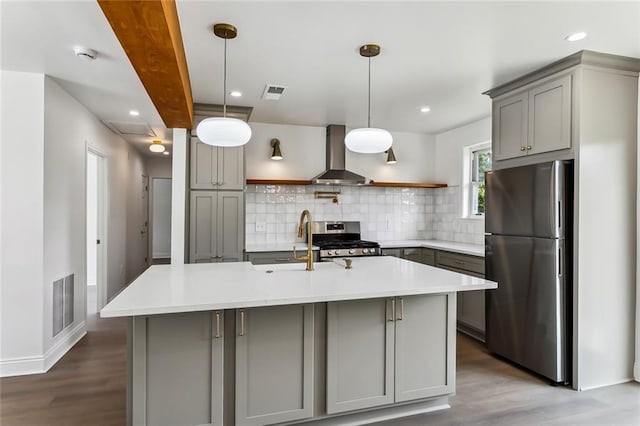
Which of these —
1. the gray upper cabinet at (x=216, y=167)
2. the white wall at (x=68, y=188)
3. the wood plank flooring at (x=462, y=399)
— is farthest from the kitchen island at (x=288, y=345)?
the gray upper cabinet at (x=216, y=167)

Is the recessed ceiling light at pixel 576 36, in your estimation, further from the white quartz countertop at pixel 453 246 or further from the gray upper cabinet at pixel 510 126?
the white quartz countertop at pixel 453 246

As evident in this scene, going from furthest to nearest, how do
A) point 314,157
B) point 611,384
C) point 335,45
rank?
point 314,157 < point 611,384 < point 335,45

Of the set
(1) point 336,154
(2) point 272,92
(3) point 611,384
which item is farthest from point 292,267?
(3) point 611,384

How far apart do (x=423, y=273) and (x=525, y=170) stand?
4.31ft

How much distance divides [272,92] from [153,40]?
171cm

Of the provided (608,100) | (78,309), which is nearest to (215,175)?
(78,309)

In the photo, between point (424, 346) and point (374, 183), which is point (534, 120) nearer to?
point (424, 346)

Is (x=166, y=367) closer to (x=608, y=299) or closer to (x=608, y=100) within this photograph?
(x=608, y=299)

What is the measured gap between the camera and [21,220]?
3.01 metres

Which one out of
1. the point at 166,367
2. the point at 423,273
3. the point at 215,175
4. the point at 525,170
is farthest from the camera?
the point at 215,175

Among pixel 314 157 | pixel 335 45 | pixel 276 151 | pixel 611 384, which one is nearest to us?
pixel 335 45

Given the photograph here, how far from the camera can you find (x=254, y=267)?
9.15 feet

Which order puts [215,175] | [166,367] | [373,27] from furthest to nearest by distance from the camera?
[215,175]
[373,27]
[166,367]

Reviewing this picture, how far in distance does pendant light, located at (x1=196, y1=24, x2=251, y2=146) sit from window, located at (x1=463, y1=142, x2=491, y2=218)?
3387 mm
